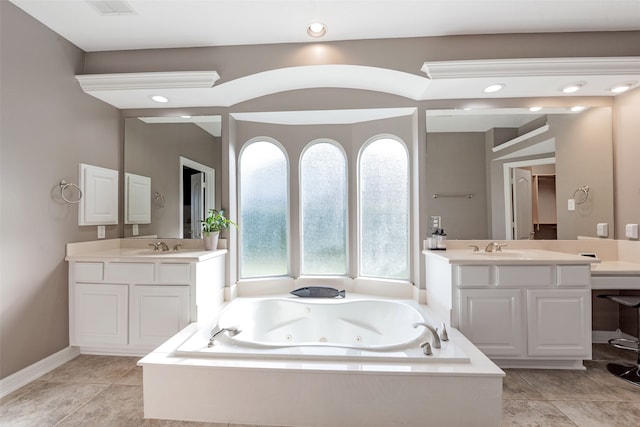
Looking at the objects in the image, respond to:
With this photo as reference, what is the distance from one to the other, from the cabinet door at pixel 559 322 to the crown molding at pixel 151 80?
9.74 feet

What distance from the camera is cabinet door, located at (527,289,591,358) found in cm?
219

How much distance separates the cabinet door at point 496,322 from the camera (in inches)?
87.2

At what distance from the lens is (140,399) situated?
1.94 metres

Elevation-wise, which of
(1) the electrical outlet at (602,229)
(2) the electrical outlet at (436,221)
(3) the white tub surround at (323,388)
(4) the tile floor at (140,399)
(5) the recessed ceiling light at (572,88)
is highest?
(5) the recessed ceiling light at (572,88)

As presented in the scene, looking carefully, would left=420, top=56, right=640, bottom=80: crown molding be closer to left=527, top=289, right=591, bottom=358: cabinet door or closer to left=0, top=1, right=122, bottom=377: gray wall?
left=527, top=289, right=591, bottom=358: cabinet door

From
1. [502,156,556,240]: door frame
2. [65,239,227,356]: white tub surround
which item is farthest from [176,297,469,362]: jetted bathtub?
[502,156,556,240]: door frame

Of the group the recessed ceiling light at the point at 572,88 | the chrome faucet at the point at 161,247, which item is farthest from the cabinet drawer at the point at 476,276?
the chrome faucet at the point at 161,247

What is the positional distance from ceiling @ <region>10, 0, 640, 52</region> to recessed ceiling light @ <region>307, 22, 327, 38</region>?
0.11 feet

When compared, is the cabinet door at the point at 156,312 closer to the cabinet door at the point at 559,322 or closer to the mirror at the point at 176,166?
the mirror at the point at 176,166

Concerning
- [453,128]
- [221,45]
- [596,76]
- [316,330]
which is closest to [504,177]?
[453,128]

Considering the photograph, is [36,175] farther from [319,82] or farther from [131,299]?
[319,82]

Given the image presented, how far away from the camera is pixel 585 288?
2195 millimetres

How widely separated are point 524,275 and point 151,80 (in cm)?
324

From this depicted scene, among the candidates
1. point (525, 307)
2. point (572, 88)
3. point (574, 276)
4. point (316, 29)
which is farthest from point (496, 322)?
point (316, 29)
